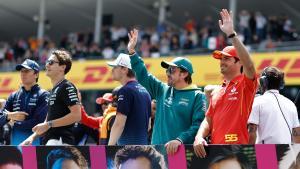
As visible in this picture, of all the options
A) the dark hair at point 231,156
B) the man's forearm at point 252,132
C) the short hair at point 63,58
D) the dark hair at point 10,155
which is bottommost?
the dark hair at point 10,155

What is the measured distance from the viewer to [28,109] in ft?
25.6

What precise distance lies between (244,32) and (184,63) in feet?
53.0

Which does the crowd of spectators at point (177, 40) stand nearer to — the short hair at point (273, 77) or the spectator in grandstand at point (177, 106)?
the spectator in grandstand at point (177, 106)

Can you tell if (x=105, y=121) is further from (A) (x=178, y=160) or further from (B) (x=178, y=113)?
(A) (x=178, y=160)

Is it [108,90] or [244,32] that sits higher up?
[244,32]

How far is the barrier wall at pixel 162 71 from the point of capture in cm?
1670

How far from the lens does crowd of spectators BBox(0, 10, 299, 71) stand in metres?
22.0

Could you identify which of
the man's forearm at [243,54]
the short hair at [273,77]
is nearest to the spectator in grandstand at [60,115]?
the short hair at [273,77]

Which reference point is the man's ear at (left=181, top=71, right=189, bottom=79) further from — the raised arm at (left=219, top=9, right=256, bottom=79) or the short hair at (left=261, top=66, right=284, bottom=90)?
the raised arm at (left=219, top=9, right=256, bottom=79)

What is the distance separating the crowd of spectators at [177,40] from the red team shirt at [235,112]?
45.7ft

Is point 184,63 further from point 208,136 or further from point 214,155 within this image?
point 214,155

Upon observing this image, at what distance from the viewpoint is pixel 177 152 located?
582cm

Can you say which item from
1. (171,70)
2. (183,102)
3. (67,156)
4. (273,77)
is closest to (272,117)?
(273,77)

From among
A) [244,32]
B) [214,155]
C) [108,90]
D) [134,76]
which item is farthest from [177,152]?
[244,32]
